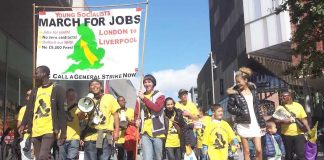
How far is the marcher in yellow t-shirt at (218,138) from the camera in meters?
9.06

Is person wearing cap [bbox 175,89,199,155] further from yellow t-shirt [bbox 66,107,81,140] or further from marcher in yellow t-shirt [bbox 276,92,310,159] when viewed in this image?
yellow t-shirt [bbox 66,107,81,140]

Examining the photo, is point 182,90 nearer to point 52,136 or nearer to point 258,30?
point 52,136

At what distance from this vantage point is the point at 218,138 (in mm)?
9133

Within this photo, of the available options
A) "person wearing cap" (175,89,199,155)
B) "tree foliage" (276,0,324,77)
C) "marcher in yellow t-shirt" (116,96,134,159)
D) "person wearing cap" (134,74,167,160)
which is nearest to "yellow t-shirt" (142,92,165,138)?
"person wearing cap" (134,74,167,160)

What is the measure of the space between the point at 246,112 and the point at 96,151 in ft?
8.15

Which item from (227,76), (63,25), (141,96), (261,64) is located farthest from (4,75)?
(227,76)

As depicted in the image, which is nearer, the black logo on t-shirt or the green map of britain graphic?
the black logo on t-shirt

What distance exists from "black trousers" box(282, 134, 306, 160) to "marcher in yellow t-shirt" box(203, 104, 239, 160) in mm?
1768

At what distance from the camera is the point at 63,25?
9781 millimetres

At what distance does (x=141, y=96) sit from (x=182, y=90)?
266 cm

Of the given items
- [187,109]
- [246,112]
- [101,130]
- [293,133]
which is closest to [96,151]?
[101,130]

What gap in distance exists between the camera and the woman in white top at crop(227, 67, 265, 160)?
7832 millimetres

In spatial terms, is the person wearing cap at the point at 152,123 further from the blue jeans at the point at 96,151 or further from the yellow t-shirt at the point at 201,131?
the yellow t-shirt at the point at 201,131

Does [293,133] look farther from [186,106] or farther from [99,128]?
[99,128]
